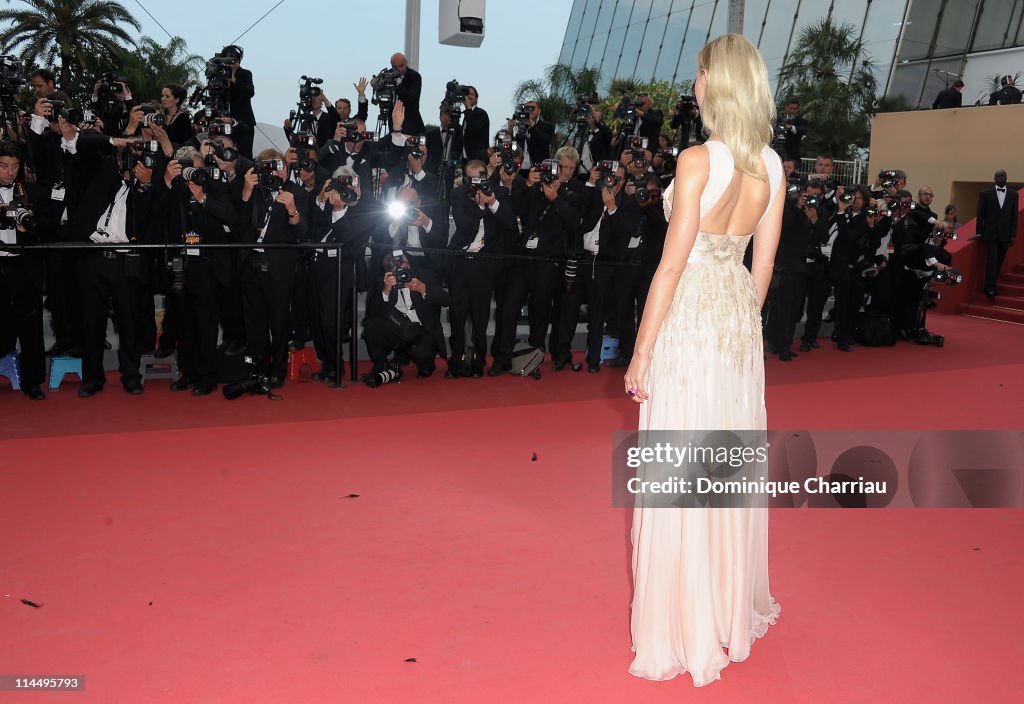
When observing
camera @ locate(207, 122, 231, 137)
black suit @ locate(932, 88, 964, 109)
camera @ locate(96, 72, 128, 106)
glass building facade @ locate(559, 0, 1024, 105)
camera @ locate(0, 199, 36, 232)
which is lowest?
camera @ locate(0, 199, 36, 232)

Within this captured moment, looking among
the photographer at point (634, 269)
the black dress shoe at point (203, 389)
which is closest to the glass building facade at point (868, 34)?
the photographer at point (634, 269)

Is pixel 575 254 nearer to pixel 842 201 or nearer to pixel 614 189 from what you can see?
pixel 614 189

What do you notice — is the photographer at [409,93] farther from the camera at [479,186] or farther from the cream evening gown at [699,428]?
the cream evening gown at [699,428]

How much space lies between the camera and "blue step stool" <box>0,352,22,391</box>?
6.13 metres

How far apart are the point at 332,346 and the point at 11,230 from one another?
2.14m

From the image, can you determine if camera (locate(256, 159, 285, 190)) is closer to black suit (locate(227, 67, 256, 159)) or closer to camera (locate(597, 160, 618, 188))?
black suit (locate(227, 67, 256, 159))

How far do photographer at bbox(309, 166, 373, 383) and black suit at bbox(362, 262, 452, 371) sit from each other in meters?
0.20

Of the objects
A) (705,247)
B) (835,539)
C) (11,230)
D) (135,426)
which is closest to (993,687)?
(835,539)

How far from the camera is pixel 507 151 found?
23.8ft

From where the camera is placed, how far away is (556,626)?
305 cm

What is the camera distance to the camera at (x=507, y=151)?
717 centimetres

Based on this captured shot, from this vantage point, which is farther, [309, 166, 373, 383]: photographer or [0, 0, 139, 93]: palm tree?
[0, 0, 139, 93]: palm tree

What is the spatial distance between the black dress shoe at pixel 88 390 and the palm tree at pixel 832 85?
18.2 m

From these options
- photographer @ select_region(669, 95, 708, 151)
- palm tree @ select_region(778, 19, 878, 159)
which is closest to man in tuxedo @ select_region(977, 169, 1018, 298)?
photographer @ select_region(669, 95, 708, 151)
